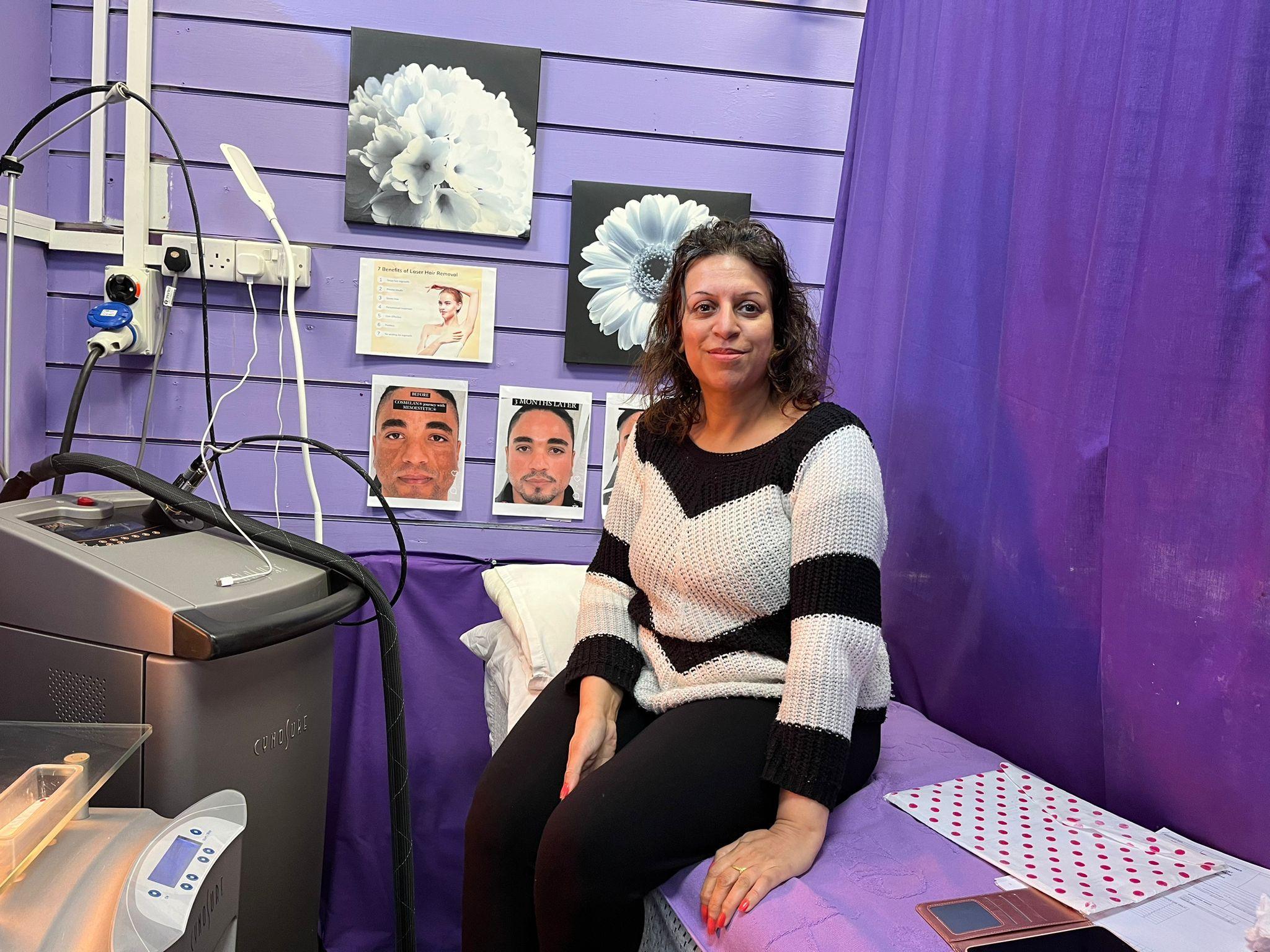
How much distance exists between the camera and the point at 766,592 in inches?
46.9

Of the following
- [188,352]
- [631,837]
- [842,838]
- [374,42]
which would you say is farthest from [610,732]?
[374,42]

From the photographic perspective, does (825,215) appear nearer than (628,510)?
No

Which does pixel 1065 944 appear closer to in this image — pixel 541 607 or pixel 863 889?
pixel 863 889

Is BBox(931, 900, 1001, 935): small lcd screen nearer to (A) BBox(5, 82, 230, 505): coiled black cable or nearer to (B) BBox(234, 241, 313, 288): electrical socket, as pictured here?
(A) BBox(5, 82, 230, 505): coiled black cable

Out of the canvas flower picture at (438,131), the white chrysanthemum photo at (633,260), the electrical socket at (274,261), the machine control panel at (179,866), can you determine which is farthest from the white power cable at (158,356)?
the machine control panel at (179,866)

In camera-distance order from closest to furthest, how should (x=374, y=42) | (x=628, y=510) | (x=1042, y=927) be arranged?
(x=1042, y=927), (x=628, y=510), (x=374, y=42)

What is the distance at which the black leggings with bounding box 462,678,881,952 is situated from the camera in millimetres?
1001

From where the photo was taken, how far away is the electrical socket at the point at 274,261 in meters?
1.71

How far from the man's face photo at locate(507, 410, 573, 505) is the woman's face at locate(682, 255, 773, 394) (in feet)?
1.98

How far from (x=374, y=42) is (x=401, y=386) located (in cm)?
65

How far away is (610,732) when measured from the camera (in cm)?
122

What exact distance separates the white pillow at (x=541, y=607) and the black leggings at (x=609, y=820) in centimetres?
29

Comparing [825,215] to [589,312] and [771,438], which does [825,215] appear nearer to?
[589,312]

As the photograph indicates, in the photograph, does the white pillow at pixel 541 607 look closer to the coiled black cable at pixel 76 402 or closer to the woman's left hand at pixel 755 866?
the woman's left hand at pixel 755 866
